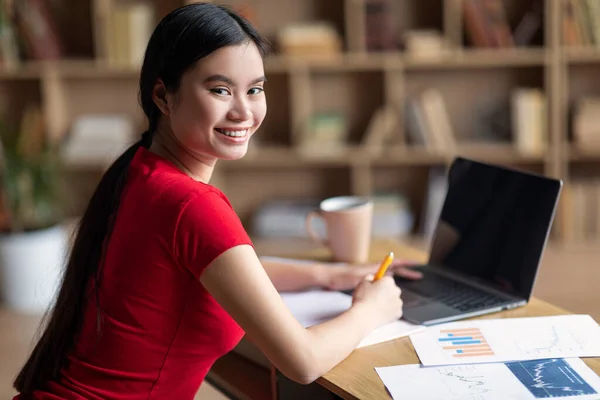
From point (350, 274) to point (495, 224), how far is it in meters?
0.29

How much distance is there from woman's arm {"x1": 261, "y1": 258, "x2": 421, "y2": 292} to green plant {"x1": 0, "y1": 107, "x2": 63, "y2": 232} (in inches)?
85.0

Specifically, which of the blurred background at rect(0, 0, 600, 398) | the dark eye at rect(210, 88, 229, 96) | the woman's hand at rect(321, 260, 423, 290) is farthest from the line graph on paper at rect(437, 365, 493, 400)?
the blurred background at rect(0, 0, 600, 398)

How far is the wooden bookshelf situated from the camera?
387 centimetres

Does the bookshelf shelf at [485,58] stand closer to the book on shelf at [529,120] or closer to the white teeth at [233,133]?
the book on shelf at [529,120]

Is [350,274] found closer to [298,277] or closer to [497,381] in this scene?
[298,277]

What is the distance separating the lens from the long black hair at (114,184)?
1.22 m

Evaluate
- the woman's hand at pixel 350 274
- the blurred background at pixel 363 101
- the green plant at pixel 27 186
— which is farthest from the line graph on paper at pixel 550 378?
the green plant at pixel 27 186

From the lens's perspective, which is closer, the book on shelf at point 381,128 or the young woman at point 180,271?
the young woman at point 180,271

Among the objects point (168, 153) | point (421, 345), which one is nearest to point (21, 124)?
point (168, 153)

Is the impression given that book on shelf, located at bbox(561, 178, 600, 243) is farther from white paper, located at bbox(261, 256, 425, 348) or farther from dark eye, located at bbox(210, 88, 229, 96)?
dark eye, located at bbox(210, 88, 229, 96)

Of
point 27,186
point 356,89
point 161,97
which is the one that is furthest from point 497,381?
point 356,89

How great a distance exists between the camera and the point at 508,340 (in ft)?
4.09

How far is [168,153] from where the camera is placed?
4.34 ft

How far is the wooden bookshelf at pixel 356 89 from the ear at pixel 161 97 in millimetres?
2643
